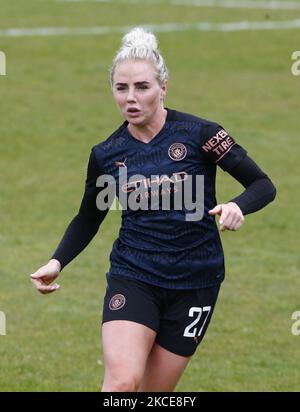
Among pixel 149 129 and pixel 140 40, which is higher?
pixel 140 40

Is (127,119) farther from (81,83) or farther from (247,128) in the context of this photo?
(81,83)

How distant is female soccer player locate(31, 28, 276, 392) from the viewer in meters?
7.62

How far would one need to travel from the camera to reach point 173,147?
773 cm

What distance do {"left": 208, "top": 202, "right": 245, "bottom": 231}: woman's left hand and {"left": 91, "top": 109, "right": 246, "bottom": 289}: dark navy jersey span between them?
54 cm

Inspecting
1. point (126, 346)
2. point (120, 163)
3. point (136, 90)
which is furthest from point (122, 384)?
point (136, 90)

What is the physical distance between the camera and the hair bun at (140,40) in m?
7.69

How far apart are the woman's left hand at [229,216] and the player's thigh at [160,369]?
1111 millimetres

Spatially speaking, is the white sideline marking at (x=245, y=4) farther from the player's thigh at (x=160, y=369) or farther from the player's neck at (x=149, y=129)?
the player's thigh at (x=160, y=369)

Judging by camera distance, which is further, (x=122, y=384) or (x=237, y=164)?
(x=237, y=164)

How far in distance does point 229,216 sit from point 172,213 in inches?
25.6

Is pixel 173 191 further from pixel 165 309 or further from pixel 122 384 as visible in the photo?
pixel 122 384

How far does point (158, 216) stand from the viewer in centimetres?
770

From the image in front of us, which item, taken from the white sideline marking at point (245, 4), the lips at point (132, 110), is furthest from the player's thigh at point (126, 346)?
the white sideline marking at point (245, 4)

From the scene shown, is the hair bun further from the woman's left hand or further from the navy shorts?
the navy shorts
